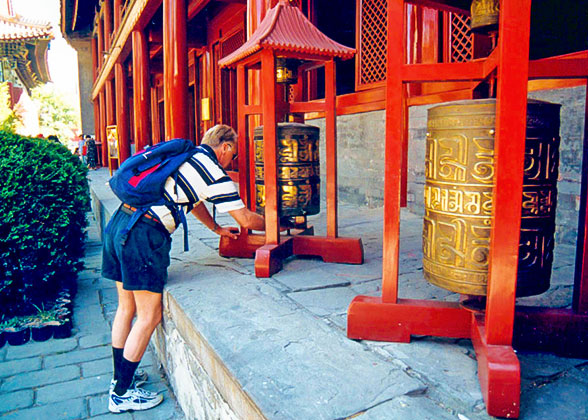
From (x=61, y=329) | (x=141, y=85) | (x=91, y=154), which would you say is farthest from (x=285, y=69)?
(x=91, y=154)

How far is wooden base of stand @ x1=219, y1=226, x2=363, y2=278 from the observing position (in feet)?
10.6

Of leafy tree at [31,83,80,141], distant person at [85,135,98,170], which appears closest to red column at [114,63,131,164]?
distant person at [85,135,98,170]

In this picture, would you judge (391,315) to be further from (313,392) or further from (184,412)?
(184,412)

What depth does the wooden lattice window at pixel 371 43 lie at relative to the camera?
5.70 meters

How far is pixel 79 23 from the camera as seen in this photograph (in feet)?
71.9

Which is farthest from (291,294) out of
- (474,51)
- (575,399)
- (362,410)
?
(474,51)

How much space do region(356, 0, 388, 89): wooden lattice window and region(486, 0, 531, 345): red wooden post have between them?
415 cm

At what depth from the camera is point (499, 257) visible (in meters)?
1.61

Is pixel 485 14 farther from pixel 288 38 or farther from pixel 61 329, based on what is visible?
pixel 61 329

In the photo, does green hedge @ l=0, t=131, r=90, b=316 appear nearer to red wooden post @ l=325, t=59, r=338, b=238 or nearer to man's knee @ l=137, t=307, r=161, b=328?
man's knee @ l=137, t=307, r=161, b=328

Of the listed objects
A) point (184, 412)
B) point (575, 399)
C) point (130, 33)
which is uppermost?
point (130, 33)

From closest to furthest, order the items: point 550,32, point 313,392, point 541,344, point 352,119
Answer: point 313,392
point 541,344
point 352,119
point 550,32

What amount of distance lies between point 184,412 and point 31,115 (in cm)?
2354

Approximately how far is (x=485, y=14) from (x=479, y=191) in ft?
2.25
